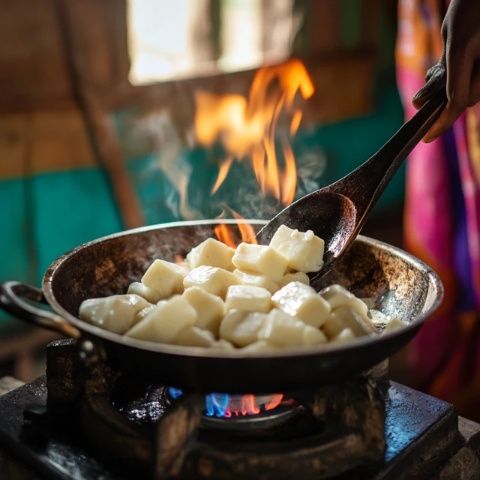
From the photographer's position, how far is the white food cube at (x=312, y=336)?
5.43ft

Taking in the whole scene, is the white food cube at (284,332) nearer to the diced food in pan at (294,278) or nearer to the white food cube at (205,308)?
the white food cube at (205,308)

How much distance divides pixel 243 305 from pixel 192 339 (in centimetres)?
17

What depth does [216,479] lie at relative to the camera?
1.63 meters

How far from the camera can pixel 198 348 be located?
5.20ft

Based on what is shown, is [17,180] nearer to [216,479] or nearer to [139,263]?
[139,263]

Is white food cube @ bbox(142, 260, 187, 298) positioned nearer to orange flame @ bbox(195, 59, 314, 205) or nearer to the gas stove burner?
the gas stove burner

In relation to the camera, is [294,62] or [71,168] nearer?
[71,168]

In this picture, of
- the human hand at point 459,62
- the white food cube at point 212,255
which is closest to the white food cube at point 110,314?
the white food cube at point 212,255

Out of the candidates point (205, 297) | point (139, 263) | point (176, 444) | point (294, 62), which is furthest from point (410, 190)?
point (176, 444)

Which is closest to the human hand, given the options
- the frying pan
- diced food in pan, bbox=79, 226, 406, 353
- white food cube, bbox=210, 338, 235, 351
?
the frying pan

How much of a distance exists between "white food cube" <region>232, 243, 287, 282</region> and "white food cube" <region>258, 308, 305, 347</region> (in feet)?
1.15

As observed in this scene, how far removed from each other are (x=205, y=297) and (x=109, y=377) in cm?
41

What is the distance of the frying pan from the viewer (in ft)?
4.89

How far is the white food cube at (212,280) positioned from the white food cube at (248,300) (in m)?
0.12
